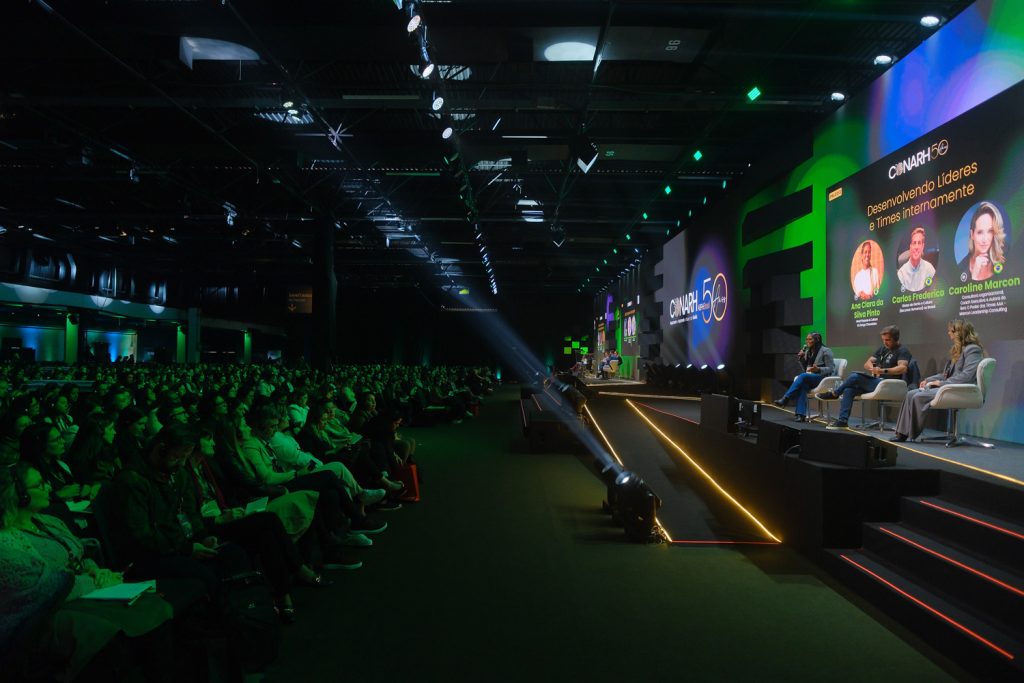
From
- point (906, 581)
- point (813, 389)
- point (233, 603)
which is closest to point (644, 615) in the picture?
point (906, 581)

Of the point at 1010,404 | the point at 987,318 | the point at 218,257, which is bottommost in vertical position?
the point at 1010,404

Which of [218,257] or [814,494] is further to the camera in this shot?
[218,257]

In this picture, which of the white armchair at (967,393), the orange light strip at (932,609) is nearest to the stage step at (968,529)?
the orange light strip at (932,609)

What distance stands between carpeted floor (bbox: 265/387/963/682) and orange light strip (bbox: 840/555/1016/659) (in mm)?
193

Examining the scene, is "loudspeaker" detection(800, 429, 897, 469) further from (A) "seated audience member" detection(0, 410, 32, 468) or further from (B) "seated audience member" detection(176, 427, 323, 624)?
(A) "seated audience member" detection(0, 410, 32, 468)

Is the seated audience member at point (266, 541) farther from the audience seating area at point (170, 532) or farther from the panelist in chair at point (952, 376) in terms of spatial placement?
the panelist in chair at point (952, 376)

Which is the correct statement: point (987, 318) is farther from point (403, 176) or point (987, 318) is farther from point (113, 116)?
point (113, 116)

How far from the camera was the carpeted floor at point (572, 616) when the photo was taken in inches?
110

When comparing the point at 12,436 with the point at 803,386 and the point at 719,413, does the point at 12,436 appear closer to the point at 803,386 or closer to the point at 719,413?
the point at 719,413

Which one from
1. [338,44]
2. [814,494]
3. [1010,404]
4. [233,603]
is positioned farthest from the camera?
[338,44]

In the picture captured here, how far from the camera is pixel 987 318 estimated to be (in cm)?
550

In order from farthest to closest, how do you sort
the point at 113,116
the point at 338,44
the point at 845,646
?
the point at 113,116
the point at 338,44
the point at 845,646

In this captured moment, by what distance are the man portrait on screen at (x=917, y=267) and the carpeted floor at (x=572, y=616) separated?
3.51 m

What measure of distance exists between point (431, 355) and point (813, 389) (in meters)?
26.4
